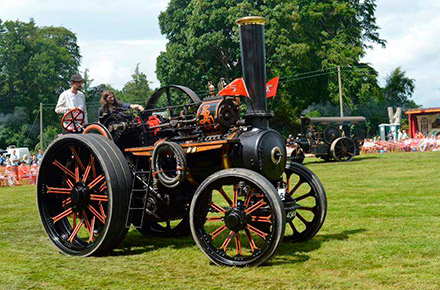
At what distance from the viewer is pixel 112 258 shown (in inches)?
245

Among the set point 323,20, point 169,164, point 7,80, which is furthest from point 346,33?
point 169,164

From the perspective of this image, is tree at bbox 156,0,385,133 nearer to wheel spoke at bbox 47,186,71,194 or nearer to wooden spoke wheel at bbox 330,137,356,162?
wooden spoke wheel at bbox 330,137,356,162

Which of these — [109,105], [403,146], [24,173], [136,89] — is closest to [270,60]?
[403,146]

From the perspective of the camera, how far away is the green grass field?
4.85 m

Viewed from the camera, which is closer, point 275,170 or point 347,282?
point 347,282

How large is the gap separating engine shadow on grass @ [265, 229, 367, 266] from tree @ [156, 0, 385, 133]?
97.5 ft

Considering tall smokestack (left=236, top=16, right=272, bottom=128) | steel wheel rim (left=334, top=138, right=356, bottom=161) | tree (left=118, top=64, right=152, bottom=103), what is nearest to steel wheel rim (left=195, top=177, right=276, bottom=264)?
tall smokestack (left=236, top=16, right=272, bottom=128)

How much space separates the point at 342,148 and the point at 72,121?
763 inches

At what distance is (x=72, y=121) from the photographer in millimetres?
7414

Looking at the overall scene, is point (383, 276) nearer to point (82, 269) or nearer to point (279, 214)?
point (279, 214)

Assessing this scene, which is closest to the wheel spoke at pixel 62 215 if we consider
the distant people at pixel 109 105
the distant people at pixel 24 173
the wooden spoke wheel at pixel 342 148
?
the distant people at pixel 109 105

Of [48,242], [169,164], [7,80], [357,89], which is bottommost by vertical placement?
[48,242]

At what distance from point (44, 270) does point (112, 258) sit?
2.78 ft

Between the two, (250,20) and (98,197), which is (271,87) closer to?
(250,20)
